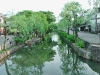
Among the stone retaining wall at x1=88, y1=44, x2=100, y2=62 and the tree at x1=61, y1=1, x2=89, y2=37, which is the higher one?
the tree at x1=61, y1=1, x2=89, y2=37

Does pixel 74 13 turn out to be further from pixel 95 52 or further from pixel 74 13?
pixel 95 52

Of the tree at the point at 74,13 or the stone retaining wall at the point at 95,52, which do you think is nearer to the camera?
the stone retaining wall at the point at 95,52

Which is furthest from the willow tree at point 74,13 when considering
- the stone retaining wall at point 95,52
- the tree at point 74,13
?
the stone retaining wall at point 95,52

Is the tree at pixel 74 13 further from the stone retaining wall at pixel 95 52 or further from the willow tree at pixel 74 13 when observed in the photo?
the stone retaining wall at pixel 95 52

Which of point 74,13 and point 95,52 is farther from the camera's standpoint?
point 74,13

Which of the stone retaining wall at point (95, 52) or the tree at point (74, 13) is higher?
the tree at point (74, 13)

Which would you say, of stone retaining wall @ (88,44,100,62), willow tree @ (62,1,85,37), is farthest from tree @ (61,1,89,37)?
stone retaining wall @ (88,44,100,62)

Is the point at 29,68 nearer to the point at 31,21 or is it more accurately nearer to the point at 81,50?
the point at 81,50

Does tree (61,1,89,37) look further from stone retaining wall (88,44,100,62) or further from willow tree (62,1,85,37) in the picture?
stone retaining wall (88,44,100,62)

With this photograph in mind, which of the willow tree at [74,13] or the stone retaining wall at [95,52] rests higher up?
the willow tree at [74,13]

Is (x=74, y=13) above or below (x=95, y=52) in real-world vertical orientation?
above

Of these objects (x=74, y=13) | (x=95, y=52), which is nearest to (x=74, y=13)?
(x=74, y=13)

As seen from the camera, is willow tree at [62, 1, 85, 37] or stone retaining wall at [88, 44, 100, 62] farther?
willow tree at [62, 1, 85, 37]

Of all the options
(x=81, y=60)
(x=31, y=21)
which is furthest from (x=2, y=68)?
(x=31, y=21)
